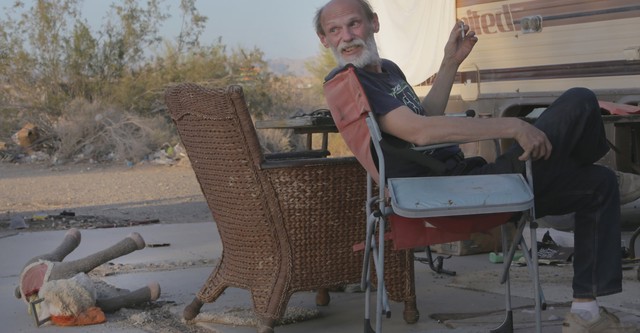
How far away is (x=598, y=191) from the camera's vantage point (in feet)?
10.5

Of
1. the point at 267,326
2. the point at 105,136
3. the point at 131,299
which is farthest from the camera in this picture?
the point at 105,136

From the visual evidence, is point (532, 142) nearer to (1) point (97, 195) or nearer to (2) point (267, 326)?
(2) point (267, 326)

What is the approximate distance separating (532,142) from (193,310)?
1.63 meters

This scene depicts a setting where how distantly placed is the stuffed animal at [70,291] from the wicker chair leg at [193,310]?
0.98 feet

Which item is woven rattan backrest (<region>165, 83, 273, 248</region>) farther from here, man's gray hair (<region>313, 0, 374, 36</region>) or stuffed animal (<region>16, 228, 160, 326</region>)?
stuffed animal (<region>16, 228, 160, 326</region>)

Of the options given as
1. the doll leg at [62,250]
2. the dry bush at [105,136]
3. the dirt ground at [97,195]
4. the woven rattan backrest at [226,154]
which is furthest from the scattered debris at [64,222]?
the dry bush at [105,136]

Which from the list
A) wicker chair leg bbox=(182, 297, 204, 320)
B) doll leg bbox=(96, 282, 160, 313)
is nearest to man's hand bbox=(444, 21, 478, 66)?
wicker chair leg bbox=(182, 297, 204, 320)

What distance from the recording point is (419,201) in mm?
3033

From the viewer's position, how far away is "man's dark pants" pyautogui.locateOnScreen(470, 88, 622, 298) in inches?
125

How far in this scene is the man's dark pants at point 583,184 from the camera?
3176 millimetres

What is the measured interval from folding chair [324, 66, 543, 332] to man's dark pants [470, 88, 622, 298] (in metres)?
0.13

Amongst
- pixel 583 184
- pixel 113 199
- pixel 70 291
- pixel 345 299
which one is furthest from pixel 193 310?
pixel 113 199

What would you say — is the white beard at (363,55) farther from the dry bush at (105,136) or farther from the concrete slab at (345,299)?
the dry bush at (105,136)

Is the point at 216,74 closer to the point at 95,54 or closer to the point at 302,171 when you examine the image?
the point at 95,54
